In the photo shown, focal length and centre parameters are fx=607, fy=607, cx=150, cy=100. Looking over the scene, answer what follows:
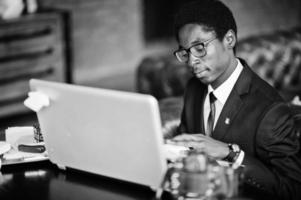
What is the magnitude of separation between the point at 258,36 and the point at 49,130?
282cm

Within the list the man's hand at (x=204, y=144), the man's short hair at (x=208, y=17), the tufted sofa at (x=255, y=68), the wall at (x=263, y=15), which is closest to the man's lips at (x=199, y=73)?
the man's short hair at (x=208, y=17)

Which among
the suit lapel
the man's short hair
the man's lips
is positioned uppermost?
the man's short hair

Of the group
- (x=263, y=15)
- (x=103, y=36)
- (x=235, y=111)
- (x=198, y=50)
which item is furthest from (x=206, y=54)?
(x=263, y=15)

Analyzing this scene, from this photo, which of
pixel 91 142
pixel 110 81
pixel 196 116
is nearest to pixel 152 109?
pixel 91 142

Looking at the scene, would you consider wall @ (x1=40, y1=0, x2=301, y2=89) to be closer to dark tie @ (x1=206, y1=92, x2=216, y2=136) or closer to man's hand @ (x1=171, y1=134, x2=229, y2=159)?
dark tie @ (x1=206, y1=92, x2=216, y2=136)

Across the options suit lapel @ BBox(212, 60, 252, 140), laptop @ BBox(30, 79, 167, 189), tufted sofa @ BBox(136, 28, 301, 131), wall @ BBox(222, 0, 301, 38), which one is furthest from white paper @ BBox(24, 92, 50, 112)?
wall @ BBox(222, 0, 301, 38)

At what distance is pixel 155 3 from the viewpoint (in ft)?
25.5

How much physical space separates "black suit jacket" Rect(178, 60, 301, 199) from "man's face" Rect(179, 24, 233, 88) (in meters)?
0.12

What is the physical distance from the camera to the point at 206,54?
2221mm

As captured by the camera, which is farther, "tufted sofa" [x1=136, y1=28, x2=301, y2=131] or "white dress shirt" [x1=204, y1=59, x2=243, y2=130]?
"tufted sofa" [x1=136, y1=28, x2=301, y2=131]

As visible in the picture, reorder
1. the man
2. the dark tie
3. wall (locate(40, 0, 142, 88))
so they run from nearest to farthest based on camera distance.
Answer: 1. the man
2. the dark tie
3. wall (locate(40, 0, 142, 88))

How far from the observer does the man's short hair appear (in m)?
2.23

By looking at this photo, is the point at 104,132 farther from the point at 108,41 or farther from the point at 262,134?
the point at 108,41

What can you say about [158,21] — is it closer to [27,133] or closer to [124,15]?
[124,15]
